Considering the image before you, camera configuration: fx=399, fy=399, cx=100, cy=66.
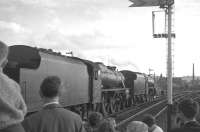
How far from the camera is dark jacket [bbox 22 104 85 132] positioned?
4.05 meters

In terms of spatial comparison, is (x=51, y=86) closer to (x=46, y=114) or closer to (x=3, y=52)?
(x=46, y=114)

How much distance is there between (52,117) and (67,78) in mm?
12373

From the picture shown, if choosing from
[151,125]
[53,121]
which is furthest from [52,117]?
[151,125]

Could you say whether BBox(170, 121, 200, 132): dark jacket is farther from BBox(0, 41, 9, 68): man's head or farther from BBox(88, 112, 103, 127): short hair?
BBox(0, 41, 9, 68): man's head

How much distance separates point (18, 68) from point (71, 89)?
5.44 m

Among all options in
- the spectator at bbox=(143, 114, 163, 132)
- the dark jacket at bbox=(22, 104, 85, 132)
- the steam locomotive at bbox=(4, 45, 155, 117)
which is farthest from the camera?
the steam locomotive at bbox=(4, 45, 155, 117)

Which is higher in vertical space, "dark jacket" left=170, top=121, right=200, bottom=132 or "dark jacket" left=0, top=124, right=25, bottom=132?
"dark jacket" left=0, top=124, right=25, bottom=132

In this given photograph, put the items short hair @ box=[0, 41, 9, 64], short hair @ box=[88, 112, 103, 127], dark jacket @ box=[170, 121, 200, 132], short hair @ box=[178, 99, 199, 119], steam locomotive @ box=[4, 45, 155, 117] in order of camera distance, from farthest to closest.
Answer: steam locomotive @ box=[4, 45, 155, 117] < short hair @ box=[88, 112, 103, 127] < short hair @ box=[178, 99, 199, 119] < dark jacket @ box=[170, 121, 200, 132] < short hair @ box=[0, 41, 9, 64]

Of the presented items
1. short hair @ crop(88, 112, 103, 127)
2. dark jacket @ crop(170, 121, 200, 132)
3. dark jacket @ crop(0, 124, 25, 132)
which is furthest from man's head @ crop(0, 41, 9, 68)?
short hair @ crop(88, 112, 103, 127)

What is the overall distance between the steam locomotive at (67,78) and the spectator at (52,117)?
300 inches

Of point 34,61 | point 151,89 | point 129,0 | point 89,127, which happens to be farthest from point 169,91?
point 151,89

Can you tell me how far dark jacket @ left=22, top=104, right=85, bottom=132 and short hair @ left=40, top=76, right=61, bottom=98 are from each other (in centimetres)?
12

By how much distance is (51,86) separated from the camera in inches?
160

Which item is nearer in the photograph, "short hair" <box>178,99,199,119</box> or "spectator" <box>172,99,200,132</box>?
"spectator" <box>172,99,200,132</box>
